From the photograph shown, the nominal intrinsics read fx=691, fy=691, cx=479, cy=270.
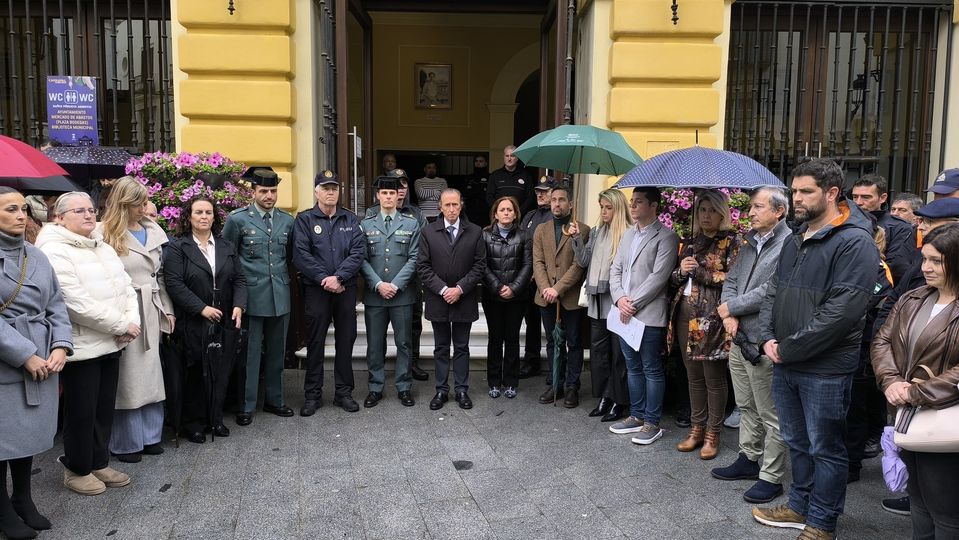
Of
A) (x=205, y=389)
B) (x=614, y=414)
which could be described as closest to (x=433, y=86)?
(x=614, y=414)

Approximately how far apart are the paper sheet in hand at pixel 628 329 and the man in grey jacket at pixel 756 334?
827 millimetres

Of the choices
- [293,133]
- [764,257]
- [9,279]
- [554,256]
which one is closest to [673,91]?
[554,256]

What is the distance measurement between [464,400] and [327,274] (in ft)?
5.12

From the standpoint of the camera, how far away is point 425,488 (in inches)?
166

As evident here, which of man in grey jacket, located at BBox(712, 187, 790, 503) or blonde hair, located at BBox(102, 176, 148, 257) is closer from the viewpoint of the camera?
man in grey jacket, located at BBox(712, 187, 790, 503)

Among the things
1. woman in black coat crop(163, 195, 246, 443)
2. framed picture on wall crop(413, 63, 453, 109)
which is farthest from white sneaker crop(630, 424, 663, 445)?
framed picture on wall crop(413, 63, 453, 109)

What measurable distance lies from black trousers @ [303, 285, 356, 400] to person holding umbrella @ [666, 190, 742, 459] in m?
2.67

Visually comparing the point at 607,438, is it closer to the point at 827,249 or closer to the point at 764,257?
the point at 764,257

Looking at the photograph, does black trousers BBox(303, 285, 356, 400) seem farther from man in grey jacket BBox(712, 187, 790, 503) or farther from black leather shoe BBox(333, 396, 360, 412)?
man in grey jacket BBox(712, 187, 790, 503)

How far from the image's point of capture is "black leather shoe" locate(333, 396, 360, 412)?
225 inches

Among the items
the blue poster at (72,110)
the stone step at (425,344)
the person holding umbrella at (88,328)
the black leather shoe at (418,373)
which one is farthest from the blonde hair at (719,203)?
the blue poster at (72,110)

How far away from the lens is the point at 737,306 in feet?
13.6

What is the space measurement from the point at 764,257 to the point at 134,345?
160 inches

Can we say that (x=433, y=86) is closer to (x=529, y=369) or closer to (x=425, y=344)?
(x=425, y=344)
